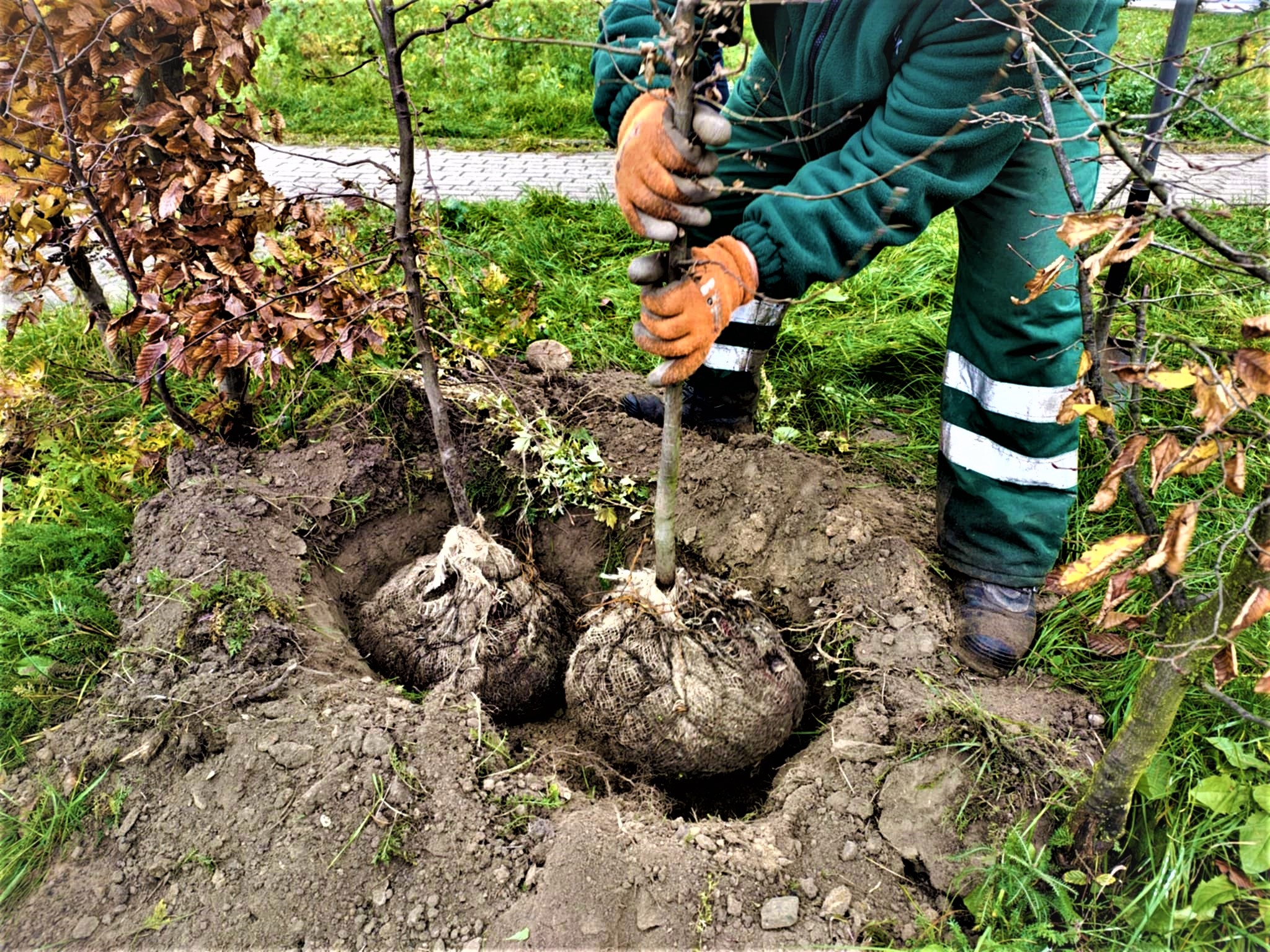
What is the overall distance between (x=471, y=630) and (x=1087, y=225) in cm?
179

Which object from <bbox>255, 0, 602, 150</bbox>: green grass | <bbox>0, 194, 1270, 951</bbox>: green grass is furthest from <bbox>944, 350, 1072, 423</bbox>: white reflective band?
<bbox>255, 0, 602, 150</bbox>: green grass

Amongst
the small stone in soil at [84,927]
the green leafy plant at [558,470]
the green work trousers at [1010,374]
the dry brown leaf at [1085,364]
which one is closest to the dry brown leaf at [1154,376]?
the dry brown leaf at [1085,364]

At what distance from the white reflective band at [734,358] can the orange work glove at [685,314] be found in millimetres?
1038

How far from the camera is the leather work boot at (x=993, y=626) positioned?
233 cm

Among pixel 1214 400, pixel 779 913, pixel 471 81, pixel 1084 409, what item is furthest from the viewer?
pixel 471 81

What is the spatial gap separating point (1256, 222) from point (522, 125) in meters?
5.10

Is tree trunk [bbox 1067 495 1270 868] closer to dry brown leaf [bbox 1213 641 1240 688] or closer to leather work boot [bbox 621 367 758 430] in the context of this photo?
dry brown leaf [bbox 1213 641 1240 688]

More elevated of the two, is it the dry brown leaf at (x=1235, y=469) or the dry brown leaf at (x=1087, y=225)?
the dry brown leaf at (x=1087, y=225)

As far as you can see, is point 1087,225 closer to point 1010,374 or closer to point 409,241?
point 1010,374

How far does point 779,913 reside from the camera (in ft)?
5.70

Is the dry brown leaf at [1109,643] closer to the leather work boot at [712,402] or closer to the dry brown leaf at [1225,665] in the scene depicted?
the dry brown leaf at [1225,665]

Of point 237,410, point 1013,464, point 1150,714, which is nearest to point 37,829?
point 237,410

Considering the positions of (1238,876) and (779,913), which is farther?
(779,913)

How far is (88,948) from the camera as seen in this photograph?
1.73 m
